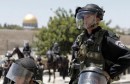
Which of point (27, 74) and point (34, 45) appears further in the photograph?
point (34, 45)

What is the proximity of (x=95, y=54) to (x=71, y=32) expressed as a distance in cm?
3951

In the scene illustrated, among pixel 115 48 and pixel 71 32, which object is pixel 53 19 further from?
pixel 115 48

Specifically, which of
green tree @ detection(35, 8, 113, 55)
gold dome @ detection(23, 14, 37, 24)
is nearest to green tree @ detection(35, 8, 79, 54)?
green tree @ detection(35, 8, 113, 55)

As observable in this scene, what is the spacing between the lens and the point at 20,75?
4.79 metres

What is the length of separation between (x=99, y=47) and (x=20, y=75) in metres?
0.86

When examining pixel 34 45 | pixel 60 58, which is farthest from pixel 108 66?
pixel 34 45

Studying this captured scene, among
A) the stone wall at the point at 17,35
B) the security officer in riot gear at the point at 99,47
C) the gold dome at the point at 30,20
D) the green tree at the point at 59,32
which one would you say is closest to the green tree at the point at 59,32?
the green tree at the point at 59,32

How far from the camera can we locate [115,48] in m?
5.16

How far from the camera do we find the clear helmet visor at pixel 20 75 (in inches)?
188

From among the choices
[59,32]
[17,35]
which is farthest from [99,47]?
[17,35]

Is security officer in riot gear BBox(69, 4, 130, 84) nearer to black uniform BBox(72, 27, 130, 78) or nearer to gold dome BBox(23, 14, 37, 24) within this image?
black uniform BBox(72, 27, 130, 78)

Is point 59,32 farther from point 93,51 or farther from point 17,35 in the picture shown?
point 93,51

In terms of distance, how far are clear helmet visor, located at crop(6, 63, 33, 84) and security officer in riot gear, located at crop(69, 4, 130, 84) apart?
2.06ft

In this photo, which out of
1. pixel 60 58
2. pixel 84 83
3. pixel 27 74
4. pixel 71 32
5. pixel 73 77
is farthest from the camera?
pixel 71 32
